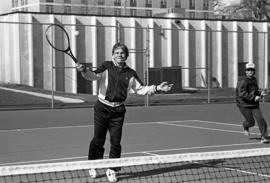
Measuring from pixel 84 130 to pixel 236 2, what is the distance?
4907cm

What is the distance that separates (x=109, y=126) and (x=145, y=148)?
3.04 meters

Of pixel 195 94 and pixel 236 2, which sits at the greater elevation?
pixel 236 2

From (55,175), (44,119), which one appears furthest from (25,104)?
(55,175)

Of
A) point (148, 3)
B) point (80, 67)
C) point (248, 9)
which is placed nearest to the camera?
point (80, 67)

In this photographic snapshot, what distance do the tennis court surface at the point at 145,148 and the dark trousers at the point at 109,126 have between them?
336 mm

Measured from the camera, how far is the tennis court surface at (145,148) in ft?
18.7

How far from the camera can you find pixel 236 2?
6006 centimetres

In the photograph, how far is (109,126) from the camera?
723 cm

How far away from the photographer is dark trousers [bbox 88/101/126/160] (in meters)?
7.10

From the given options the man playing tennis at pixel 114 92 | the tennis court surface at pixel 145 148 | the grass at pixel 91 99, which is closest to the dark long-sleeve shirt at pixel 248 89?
the tennis court surface at pixel 145 148

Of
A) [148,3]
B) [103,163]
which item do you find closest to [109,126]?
[103,163]

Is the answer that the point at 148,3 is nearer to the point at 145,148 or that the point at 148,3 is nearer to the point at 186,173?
the point at 145,148

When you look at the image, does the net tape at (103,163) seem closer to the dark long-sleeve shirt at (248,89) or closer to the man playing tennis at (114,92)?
the man playing tennis at (114,92)

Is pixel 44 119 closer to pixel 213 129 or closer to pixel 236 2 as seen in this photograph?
pixel 213 129
